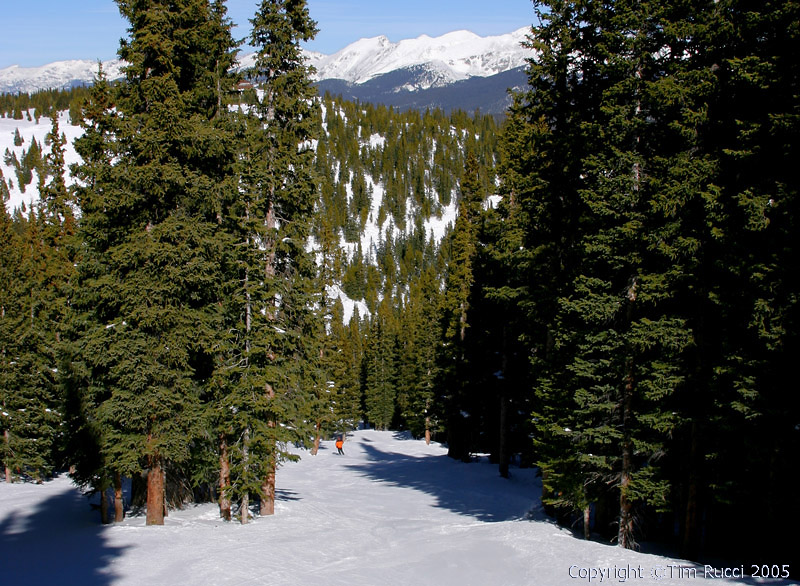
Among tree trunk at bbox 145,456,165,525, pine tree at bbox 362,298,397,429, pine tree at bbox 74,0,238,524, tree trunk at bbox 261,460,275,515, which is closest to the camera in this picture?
pine tree at bbox 74,0,238,524

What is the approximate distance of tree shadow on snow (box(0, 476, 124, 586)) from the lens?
10602 mm

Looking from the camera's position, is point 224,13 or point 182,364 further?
point 224,13

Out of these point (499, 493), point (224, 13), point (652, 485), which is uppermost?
point (224, 13)

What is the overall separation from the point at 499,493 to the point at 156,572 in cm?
1532

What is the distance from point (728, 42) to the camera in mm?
12711

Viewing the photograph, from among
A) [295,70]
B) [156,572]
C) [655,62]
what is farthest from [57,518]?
[655,62]

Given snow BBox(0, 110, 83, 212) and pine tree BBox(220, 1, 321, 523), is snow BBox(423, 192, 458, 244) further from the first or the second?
pine tree BBox(220, 1, 321, 523)

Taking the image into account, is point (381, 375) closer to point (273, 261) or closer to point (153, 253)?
point (273, 261)

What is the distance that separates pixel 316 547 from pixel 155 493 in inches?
187

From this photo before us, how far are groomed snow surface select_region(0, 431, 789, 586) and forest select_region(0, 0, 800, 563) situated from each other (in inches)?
51.6

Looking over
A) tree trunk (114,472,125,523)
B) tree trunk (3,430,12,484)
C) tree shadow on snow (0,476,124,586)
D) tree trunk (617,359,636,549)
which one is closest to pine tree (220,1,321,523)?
tree trunk (114,472,125,523)

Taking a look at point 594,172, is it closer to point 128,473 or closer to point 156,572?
point 156,572

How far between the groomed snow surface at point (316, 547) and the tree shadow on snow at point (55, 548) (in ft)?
0.08

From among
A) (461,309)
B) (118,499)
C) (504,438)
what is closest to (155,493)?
(118,499)
